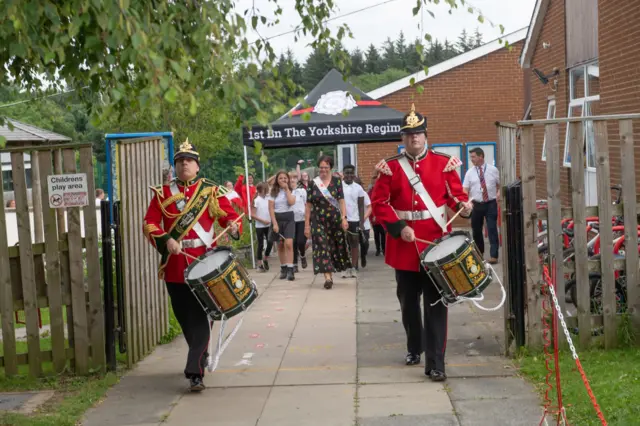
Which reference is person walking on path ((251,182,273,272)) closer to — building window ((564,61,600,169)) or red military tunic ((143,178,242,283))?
building window ((564,61,600,169))

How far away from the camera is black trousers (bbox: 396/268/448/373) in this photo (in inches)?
303

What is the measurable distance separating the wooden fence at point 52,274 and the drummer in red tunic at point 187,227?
0.74 metres

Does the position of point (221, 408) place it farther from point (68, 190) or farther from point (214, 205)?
point (68, 190)

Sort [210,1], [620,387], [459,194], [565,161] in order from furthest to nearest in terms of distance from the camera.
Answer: [565,161] → [459,194] → [620,387] → [210,1]

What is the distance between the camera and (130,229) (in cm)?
872

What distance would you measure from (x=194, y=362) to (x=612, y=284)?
353 cm

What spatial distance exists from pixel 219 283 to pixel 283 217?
8.66 m

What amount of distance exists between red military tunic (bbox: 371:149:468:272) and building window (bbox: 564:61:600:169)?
7.33 metres

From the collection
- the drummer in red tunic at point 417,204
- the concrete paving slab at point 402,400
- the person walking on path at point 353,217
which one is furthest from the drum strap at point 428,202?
the person walking on path at point 353,217

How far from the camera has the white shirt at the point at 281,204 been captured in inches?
628

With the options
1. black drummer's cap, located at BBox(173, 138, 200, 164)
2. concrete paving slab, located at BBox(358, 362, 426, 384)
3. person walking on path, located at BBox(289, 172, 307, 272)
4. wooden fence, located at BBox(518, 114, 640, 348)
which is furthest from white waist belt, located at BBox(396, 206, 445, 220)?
person walking on path, located at BBox(289, 172, 307, 272)

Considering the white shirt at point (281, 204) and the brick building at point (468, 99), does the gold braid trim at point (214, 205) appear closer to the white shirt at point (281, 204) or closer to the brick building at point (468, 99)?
the white shirt at point (281, 204)

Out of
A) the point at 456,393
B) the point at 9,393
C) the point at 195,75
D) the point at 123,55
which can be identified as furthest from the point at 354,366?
the point at 123,55

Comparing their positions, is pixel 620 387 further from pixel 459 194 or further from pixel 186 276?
pixel 186 276
